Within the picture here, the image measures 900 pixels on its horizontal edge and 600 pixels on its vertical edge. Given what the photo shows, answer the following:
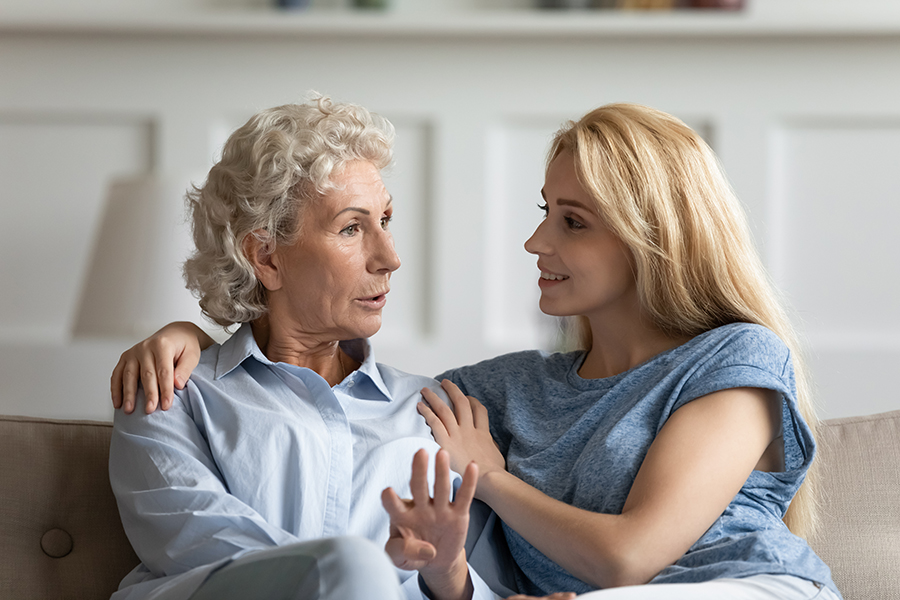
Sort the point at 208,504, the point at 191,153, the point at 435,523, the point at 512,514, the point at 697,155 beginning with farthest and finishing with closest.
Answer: the point at 191,153, the point at 697,155, the point at 512,514, the point at 208,504, the point at 435,523

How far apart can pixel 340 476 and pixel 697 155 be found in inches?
30.2

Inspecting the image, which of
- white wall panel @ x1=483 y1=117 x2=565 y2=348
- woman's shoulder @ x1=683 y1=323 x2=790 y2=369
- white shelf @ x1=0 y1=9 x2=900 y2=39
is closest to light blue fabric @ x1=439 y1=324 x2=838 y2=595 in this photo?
woman's shoulder @ x1=683 y1=323 x2=790 y2=369

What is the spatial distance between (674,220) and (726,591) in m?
0.57

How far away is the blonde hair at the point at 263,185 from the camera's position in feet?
4.68

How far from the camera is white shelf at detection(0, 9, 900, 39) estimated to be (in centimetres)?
250

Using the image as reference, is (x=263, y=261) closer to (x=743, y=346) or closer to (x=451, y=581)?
(x=451, y=581)

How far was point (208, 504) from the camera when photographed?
119 cm

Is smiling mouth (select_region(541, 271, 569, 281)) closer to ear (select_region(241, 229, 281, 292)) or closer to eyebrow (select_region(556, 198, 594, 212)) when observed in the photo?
eyebrow (select_region(556, 198, 594, 212))

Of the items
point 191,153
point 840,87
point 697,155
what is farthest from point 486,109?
point 697,155

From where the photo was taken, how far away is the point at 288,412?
1.36 m

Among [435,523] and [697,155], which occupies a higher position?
[697,155]

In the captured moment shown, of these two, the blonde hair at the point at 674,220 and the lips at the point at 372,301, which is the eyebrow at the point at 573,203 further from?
the lips at the point at 372,301

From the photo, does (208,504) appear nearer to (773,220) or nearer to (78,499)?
(78,499)

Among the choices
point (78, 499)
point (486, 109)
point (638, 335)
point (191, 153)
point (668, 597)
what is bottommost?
point (78, 499)
